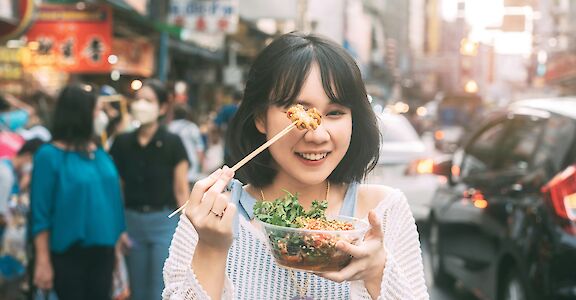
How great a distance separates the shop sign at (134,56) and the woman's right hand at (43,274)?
29.7ft

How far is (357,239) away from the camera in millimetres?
1901

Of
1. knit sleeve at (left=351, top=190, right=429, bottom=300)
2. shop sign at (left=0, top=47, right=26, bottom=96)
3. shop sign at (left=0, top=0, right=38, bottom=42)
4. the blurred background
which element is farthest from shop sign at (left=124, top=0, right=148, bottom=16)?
knit sleeve at (left=351, top=190, right=429, bottom=300)

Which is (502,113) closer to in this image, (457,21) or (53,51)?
(53,51)

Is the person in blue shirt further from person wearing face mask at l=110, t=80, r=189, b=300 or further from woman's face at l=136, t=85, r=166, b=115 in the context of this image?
woman's face at l=136, t=85, r=166, b=115

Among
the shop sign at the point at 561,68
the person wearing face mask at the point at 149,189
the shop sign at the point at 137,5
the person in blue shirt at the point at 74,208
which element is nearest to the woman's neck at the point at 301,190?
the person in blue shirt at the point at 74,208

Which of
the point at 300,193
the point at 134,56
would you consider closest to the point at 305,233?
the point at 300,193

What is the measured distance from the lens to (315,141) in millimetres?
2064

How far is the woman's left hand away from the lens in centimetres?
186

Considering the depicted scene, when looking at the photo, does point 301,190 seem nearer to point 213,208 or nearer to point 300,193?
point 300,193

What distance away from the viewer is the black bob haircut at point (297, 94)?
6.96 feet

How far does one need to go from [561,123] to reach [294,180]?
354 centimetres

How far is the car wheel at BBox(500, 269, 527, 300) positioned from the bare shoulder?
320 cm

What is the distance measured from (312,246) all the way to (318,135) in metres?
0.31

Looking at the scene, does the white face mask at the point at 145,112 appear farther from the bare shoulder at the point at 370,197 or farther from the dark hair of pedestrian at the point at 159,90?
the bare shoulder at the point at 370,197
